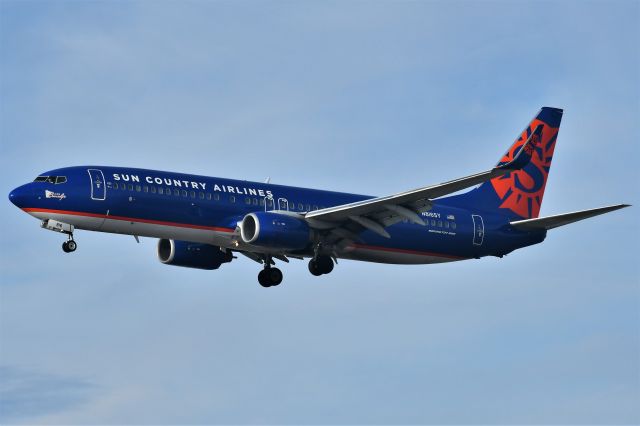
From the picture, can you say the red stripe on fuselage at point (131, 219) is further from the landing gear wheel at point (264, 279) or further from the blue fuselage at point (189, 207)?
the landing gear wheel at point (264, 279)

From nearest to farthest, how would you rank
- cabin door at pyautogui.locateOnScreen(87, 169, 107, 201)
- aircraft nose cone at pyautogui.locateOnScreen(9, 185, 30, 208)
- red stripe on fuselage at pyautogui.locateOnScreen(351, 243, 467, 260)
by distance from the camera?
aircraft nose cone at pyautogui.locateOnScreen(9, 185, 30, 208) → cabin door at pyautogui.locateOnScreen(87, 169, 107, 201) → red stripe on fuselage at pyautogui.locateOnScreen(351, 243, 467, 260)

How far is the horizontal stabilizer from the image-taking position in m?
54.3

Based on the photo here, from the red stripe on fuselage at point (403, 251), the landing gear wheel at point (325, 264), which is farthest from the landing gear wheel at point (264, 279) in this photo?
the red stripe on fuselage at point (403, 251)

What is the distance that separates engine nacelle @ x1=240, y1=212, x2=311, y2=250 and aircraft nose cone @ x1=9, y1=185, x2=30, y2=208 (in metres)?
9.10

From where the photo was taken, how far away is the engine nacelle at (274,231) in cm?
5238

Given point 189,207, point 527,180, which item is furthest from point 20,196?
point 527,180

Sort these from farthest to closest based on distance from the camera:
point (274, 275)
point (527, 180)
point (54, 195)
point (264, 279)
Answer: point (527, 180)
point (264, 279)
point (274, 275)
point (54, 195)

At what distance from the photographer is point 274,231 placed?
52.5 metres

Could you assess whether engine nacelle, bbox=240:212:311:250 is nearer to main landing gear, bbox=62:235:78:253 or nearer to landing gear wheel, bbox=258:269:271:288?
landing gear wheel, bbox=258:269:271:288

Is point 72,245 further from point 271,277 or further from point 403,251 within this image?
point 403,251

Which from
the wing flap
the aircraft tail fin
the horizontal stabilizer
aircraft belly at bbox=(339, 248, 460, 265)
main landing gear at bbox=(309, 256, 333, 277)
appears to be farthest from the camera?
the aircraft tail fin

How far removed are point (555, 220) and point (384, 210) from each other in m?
9.51

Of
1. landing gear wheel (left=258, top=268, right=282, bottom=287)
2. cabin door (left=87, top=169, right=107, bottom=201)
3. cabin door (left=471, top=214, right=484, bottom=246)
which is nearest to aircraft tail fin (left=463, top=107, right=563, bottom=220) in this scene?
cabin door (left=471, top=214, right=484, bottom=246)

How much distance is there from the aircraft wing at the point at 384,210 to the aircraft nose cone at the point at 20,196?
1195 centimetres
